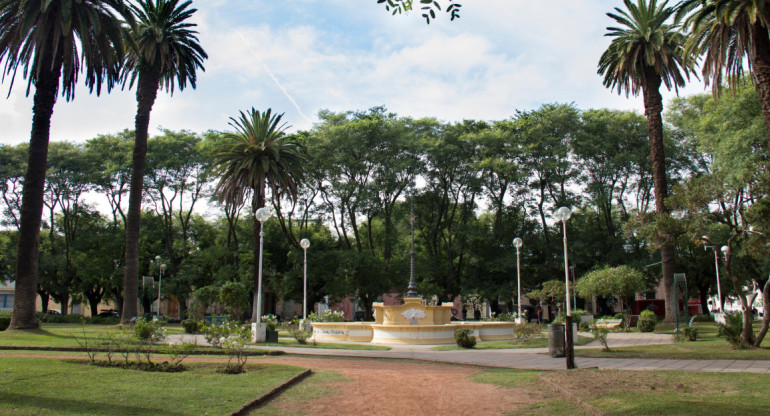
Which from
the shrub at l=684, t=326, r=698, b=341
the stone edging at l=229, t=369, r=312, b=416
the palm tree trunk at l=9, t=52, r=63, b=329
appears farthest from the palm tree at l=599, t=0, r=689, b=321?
the palm tree trunk at l=9, t=52, r=63, b=329

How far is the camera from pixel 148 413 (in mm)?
7574

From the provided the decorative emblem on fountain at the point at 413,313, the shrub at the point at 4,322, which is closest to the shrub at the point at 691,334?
the decorative emblem on fountain at the point at 413,313

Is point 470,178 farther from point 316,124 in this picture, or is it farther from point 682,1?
point 682,1

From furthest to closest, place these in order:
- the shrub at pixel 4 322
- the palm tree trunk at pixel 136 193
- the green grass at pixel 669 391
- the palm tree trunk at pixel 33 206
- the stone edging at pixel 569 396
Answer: the palm tree trunk at pixel 136 193, the shrub at pixel 4 322, the palm tree trunk at pixel 33 206, the stone edging at pixel 569 396, the green grass at pixel 669 391

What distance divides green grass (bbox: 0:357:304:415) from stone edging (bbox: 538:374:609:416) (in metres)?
5.46

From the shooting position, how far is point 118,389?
365 inches

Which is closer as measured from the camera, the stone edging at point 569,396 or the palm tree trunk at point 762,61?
the stone edging at point 569,396

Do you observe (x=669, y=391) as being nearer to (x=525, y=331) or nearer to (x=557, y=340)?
(x=557, y=340)

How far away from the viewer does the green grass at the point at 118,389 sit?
7.73m

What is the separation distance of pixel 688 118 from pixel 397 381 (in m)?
39.1

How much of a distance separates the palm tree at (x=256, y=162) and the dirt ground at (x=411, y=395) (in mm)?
22718

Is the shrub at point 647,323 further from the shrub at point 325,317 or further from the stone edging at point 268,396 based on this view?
the stone edging at point 268,396

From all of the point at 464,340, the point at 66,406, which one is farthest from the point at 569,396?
the point at 464,340

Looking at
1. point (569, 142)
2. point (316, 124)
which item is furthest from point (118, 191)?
point (569, 142)
